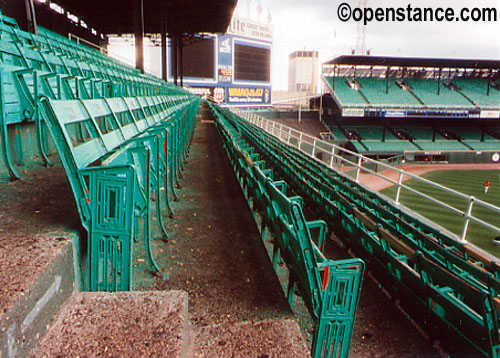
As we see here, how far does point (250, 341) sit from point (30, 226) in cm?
111

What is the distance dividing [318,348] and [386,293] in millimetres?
1489

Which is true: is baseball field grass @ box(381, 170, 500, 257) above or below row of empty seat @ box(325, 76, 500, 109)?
below

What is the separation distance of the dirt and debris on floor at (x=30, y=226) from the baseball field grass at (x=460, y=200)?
25.9 feet

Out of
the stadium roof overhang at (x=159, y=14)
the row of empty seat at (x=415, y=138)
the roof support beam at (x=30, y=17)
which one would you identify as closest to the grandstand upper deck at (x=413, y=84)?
the row of empty seat at (x=415, y=138)

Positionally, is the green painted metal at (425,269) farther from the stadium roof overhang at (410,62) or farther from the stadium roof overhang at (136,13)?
the stadium roof overhang at (410,62)

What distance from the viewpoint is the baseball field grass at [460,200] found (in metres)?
10.4

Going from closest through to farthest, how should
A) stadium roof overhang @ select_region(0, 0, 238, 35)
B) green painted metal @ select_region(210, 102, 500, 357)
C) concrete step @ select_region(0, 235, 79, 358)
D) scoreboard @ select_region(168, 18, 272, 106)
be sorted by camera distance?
concrete step @ select_region(0, 235, 79, 358) → green painted metal @ select_region(210, 102, 500, 357) → stadium roof overhang @ select_region(0, 0, 238, 35) → scoreboard @ select_region(168, 18, 272, 106)

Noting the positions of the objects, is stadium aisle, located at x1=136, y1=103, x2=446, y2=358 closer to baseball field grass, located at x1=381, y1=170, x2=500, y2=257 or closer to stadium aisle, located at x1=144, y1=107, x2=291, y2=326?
stadium aisle, located at x1=144, y1=107, x2=291, y2=326

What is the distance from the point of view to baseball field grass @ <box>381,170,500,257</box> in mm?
10406

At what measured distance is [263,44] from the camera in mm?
33562

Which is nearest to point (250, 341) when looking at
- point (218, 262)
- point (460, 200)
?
point (218, 262)

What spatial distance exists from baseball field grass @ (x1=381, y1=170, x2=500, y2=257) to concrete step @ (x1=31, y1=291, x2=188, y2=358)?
26.1ft

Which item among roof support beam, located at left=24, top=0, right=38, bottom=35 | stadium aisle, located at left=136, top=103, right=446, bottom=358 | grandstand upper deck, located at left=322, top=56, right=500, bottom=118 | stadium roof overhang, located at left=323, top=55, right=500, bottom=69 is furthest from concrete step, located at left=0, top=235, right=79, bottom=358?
stadium roof overhang, located at left=323, top=55, right=500, bottom=69

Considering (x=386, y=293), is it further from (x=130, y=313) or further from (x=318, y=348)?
(x=130, y=313)
